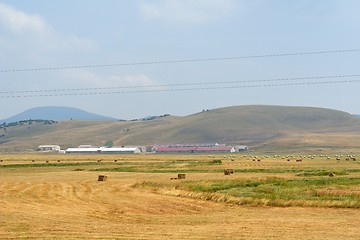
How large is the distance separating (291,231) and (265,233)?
1.35 metres

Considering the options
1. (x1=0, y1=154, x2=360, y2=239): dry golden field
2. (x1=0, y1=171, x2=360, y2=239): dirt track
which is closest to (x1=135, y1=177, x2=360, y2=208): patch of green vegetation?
(x1=0, y1=154, x2=360, y2=239): dry golden field

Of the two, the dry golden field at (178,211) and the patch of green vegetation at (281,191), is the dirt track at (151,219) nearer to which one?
the dry golden field at (178,211)

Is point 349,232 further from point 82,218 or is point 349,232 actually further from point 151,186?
point 151,186

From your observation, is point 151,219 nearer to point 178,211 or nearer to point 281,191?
point 178,211

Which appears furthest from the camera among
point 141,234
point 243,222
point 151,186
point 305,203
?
point 151,186

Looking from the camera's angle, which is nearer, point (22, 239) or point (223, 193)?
point (22, 239)

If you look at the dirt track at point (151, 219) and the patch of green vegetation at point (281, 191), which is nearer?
Result: the dirt track at point (151, 219)

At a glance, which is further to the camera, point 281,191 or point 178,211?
point 281,191

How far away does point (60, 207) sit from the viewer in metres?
34.2

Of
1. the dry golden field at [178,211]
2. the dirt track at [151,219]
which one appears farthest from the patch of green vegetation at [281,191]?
the dirt track at [151,219]

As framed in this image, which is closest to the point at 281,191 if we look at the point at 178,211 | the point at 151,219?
the point at 178,211

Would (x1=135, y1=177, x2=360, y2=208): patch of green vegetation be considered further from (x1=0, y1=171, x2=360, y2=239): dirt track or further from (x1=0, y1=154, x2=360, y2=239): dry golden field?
(x1=0, y1=171, x2=360, y2=239): dirt track

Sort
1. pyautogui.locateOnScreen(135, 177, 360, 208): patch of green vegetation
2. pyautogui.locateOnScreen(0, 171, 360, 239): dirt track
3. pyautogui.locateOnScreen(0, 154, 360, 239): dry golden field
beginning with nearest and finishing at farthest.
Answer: pyautogui.locateOnScreen(0, 171, 360, 239): dirt track, pyautogui.locateOnScreen(0, 154, 360, 239): dry golden field, pyautogui.locateOnScreen(135, 177, 360, 208): patch of green vegetation

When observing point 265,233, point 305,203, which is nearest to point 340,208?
point 305,203
